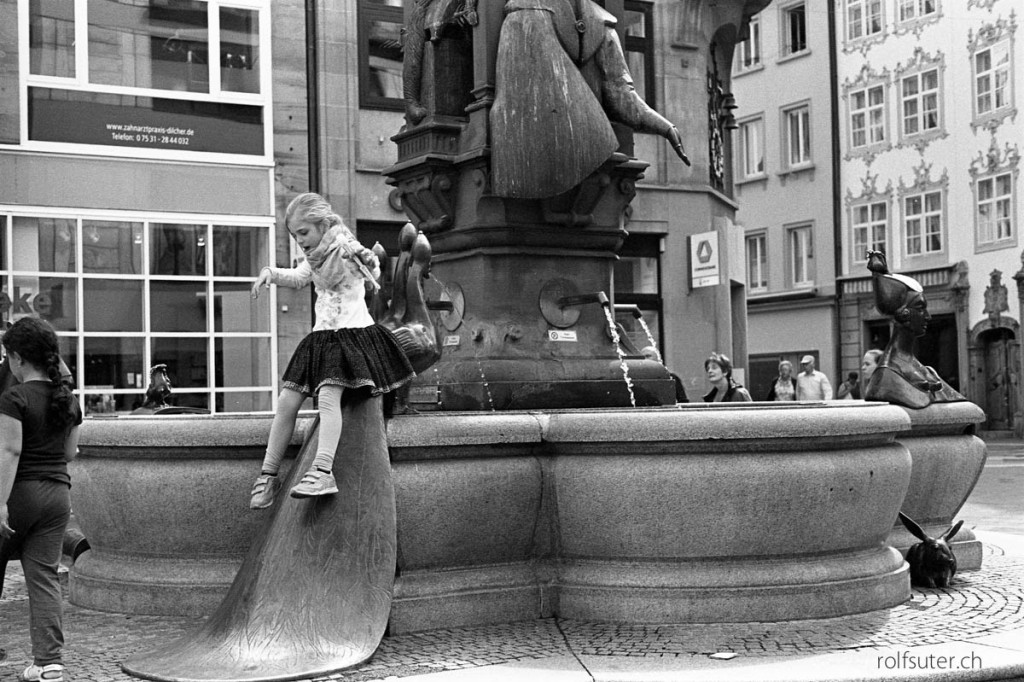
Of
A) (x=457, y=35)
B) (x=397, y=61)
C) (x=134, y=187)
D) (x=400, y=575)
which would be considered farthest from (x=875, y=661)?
(x=397, y=61)

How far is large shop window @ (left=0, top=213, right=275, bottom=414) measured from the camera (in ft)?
65.5

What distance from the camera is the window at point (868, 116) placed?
3975cm

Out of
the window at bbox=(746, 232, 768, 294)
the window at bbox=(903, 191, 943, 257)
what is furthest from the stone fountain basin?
the window at bbox=(746, 232, 768, 294)

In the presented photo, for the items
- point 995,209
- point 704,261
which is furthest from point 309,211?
point 995,209

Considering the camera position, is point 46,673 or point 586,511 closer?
point 46,673

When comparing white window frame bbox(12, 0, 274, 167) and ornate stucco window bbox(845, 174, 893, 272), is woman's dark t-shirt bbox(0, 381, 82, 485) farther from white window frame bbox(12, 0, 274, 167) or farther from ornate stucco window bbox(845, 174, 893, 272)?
ornate stucco window bbox(845, 174, 893, 272)

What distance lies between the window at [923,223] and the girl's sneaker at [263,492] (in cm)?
3374

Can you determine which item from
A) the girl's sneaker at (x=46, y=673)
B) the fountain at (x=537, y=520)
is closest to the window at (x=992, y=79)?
the fountain at (x=537, y=520)

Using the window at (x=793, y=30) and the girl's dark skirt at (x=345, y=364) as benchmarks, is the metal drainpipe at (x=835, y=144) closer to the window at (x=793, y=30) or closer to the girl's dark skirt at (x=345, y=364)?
the window at (x=793, y=30)

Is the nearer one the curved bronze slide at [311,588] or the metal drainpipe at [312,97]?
the curved bronze slide at [311,588]

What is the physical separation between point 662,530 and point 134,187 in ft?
50.9

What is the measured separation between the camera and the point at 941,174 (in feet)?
124

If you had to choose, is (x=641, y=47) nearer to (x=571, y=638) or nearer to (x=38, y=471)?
(x=571, y=638)

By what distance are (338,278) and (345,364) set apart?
0.40 meters
